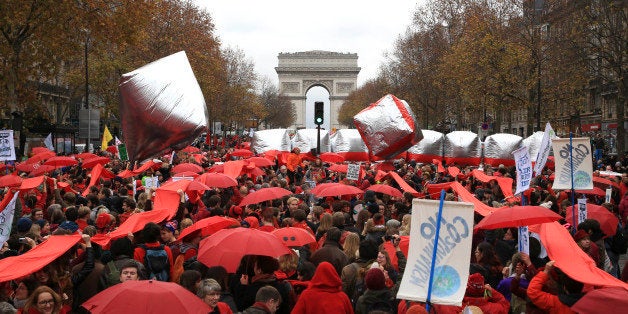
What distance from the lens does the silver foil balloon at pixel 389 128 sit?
717 inches

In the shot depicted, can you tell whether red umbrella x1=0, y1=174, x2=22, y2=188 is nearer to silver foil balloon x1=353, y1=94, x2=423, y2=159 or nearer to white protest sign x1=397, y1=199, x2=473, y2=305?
silver foil balloon x1=353, y1=94, x2=423, y2=159

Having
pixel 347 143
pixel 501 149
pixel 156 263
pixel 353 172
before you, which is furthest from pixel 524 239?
pixel 347 143

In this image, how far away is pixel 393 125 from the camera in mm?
18203

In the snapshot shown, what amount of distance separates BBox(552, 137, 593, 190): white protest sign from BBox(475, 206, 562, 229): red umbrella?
295 centimetres

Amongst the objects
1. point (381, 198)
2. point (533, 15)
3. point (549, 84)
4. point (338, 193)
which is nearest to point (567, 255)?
point (338, 193)

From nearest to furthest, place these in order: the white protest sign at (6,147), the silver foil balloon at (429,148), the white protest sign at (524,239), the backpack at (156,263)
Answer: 1. the backpack at (156,263)
2. the white protest sign at (524,239)
3. the white protest sign at (6,147)
4. the silver foil balloon at (429,148)

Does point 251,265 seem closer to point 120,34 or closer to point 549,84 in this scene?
point 120,34

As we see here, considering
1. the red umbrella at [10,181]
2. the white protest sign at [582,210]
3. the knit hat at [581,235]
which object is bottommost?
the knit hat at [581,235]

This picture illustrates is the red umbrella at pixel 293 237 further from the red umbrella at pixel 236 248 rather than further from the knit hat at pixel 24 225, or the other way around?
the knit hat at pixel 24 225

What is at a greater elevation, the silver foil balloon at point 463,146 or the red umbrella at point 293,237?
the silver foil balloon at point 463,146

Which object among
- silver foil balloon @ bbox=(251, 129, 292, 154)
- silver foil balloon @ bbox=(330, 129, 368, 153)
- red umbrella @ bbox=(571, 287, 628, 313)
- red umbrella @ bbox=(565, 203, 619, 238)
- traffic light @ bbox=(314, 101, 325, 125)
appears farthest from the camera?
silver foil balloon @ bbox=(330, 129, 368, 153)

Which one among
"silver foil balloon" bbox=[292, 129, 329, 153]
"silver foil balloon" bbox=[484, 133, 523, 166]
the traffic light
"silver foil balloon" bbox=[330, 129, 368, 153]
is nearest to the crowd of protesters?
the traffic light

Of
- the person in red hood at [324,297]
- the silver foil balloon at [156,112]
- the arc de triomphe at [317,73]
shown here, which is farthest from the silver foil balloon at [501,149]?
the arc de triomphe at [317,73]

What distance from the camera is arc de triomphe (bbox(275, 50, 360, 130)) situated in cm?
14050
